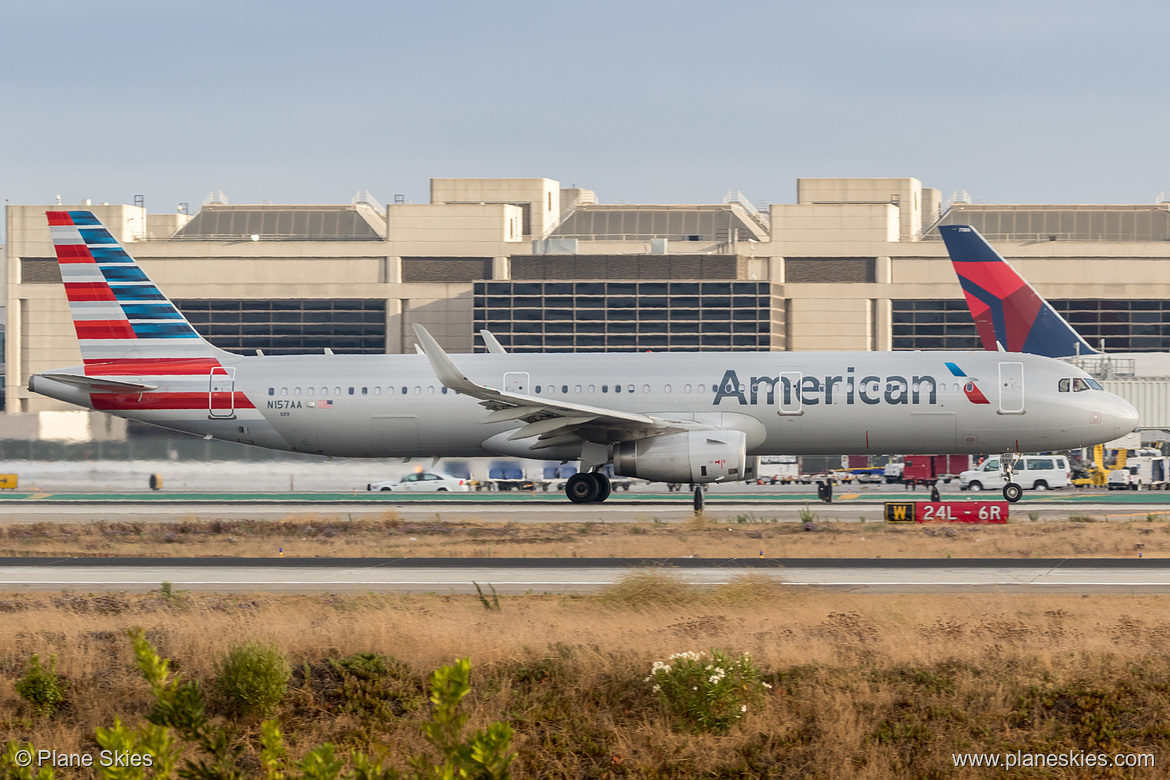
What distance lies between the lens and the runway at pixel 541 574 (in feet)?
70.7

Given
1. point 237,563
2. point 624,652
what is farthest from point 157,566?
point 624,652

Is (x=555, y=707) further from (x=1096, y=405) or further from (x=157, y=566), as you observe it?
(x=1096, y=405)

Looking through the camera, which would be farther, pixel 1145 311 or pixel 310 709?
pixel 1145 311

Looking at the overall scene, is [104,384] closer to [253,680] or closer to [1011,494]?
[253,680]

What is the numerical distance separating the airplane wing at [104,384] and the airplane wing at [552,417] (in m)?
10.1

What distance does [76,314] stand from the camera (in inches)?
1602

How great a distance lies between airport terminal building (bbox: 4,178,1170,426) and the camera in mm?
107000

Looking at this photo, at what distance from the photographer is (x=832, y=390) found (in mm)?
37156

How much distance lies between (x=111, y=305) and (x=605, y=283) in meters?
68.4

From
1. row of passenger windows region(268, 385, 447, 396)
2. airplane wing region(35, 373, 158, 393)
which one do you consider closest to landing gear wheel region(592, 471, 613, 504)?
row of passenger windows region(268, 385, 447, 396)

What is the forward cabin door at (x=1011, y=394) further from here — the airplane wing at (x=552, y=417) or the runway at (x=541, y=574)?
the runway at (x=541, y=574)

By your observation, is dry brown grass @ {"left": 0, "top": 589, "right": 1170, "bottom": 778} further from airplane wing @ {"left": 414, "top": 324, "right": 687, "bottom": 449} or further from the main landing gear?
the main landing gear

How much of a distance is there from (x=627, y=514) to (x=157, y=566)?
15.2 meters

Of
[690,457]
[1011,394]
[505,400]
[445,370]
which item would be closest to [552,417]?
[505,400]
